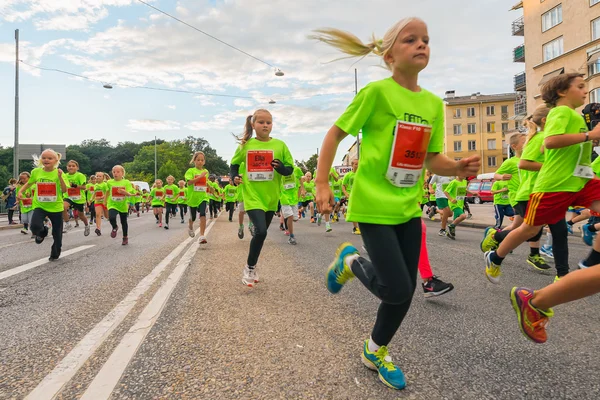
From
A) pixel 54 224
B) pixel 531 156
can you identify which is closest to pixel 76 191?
pixel 54 224

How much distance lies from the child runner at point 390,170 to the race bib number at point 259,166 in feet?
8.38

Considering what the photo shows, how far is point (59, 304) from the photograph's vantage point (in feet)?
12.7

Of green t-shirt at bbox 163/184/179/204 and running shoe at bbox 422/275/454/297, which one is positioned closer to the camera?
running shoe at bbox 422/275/454/297

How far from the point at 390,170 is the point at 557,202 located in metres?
2.35

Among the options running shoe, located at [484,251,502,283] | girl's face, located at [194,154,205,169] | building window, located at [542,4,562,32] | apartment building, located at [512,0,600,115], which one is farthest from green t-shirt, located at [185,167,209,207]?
building window, located at [542,4,562,32]

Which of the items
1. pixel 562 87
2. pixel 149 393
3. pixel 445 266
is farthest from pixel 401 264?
pixel 445 266

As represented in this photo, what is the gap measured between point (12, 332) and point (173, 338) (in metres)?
1.26

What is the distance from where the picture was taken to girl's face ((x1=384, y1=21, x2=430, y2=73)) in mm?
2295

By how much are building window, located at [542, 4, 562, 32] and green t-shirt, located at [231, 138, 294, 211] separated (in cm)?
3416

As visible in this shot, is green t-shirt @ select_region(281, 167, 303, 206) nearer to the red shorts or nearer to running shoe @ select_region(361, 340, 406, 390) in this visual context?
the red shorts

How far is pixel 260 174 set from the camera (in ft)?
16.1

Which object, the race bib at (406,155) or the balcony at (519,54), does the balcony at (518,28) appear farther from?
the race bib at (406,155)

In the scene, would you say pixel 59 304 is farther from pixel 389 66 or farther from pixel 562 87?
pixel 562 87

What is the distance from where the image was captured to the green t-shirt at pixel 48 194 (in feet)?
22.1
